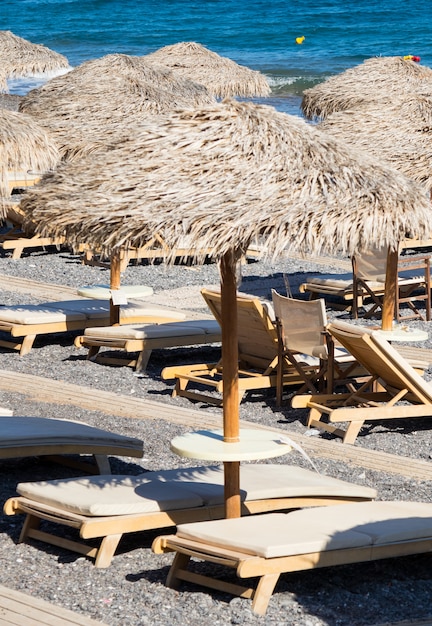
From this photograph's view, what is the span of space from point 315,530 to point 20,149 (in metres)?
5.19

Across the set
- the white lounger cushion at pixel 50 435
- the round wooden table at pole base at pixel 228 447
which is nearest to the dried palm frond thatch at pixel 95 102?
the white lounger cushion at pixel 50 435

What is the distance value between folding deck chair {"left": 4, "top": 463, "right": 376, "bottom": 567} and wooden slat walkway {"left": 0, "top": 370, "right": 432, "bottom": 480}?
35.6 inches

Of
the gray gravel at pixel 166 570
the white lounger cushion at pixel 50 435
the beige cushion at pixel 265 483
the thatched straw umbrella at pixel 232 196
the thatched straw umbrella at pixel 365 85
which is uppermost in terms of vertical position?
the thatched straw umbrella at pixel 365 85

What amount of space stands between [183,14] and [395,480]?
53857 millimetres

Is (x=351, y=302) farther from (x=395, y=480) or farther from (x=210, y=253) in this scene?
(x=210, y=253)

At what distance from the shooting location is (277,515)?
4.45 meters

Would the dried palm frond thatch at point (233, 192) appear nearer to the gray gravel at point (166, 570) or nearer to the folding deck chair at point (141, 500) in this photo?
the folding deck chair at point (141, 500)

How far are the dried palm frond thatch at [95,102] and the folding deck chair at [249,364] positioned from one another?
385 centimetres

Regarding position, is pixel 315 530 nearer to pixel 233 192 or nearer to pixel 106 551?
pixel 106 551

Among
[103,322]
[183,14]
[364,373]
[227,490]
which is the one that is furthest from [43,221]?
[183,14]

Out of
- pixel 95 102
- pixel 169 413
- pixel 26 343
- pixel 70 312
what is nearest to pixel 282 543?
pixel 169 413

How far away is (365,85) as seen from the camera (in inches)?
592

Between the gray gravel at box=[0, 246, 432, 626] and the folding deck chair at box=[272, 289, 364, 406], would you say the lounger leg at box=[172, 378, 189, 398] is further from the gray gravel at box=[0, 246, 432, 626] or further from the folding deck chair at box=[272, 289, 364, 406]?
the folding deck chair at box=[272, 289, 364, 406]

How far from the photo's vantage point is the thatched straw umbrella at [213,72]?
803 inches
